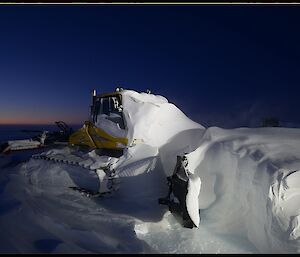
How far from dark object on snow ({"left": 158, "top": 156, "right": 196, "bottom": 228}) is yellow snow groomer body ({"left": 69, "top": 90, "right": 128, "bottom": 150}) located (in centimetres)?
261

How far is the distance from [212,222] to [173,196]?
90cm

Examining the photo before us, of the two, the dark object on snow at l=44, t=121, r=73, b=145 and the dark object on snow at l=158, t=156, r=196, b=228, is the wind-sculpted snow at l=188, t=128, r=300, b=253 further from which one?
the dark object on snow at l=44, t=121, r=73, b=145

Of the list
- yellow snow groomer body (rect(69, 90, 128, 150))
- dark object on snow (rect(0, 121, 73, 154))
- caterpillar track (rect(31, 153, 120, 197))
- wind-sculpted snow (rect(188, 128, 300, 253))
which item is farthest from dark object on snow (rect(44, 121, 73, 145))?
wind-sculpted snow (rect(188, 128, 300, 253))

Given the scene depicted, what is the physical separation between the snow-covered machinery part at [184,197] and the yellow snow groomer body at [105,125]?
264 centimetres

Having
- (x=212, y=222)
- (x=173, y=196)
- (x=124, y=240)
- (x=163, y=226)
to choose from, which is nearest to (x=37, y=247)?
(x=124, y=240)

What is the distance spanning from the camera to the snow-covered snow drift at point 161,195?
4492 millimetres

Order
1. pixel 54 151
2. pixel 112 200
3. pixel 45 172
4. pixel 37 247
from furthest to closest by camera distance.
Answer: pixel 54 151
pixel 45 172
pixel 112 200
pixel 37 247

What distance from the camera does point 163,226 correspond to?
5715mm

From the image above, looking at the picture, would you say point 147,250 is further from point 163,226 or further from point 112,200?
point 112,200

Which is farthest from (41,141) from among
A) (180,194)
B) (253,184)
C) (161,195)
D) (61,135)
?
(253,184)

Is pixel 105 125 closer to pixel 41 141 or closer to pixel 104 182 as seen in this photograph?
pixel 104 182

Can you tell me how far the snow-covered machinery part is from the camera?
5184 mm

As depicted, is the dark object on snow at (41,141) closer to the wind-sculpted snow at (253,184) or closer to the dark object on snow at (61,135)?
the dark object on snow at (61,135)

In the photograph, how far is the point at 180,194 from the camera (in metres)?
5.65
